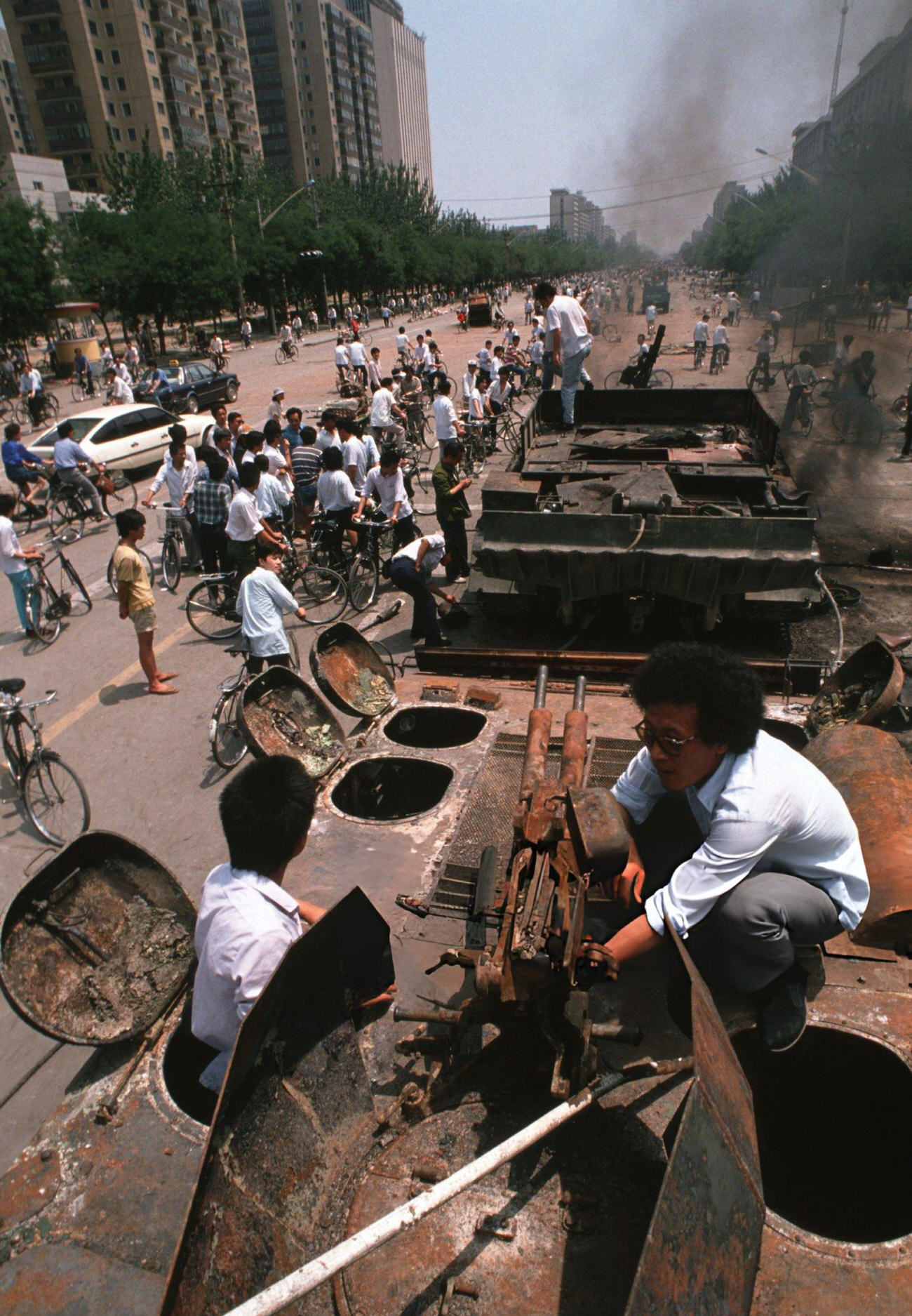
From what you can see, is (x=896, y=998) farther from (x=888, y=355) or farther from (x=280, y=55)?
(x=280, y=55)

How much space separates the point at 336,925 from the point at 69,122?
99739 millimetres

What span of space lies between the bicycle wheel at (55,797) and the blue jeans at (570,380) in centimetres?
818

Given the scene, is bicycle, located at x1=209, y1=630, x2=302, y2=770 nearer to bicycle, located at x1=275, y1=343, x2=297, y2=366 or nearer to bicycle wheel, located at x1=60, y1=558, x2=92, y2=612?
bicycle wheel, located at x1=60, y1=558, x2=92, y2=612

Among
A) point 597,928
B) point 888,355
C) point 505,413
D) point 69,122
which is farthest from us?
point 69,122

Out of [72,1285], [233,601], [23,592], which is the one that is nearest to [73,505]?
[23,592]

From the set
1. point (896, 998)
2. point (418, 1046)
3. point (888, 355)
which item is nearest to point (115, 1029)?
point (418, 1046)

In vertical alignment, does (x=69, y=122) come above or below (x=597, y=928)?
above

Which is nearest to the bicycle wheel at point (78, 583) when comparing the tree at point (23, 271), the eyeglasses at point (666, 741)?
the eyeglasses at point (666, 741)

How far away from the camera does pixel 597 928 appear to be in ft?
10.5

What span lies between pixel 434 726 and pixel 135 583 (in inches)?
143

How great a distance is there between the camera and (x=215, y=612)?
33.3 ft

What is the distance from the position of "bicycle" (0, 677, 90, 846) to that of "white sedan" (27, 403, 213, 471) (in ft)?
36.9

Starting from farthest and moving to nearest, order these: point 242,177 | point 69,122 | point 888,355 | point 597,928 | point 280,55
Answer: point 280,55 < point 69,122 < point 242,177 < point 888,355 < point 597,928

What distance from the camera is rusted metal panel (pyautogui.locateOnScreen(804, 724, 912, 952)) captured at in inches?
140
